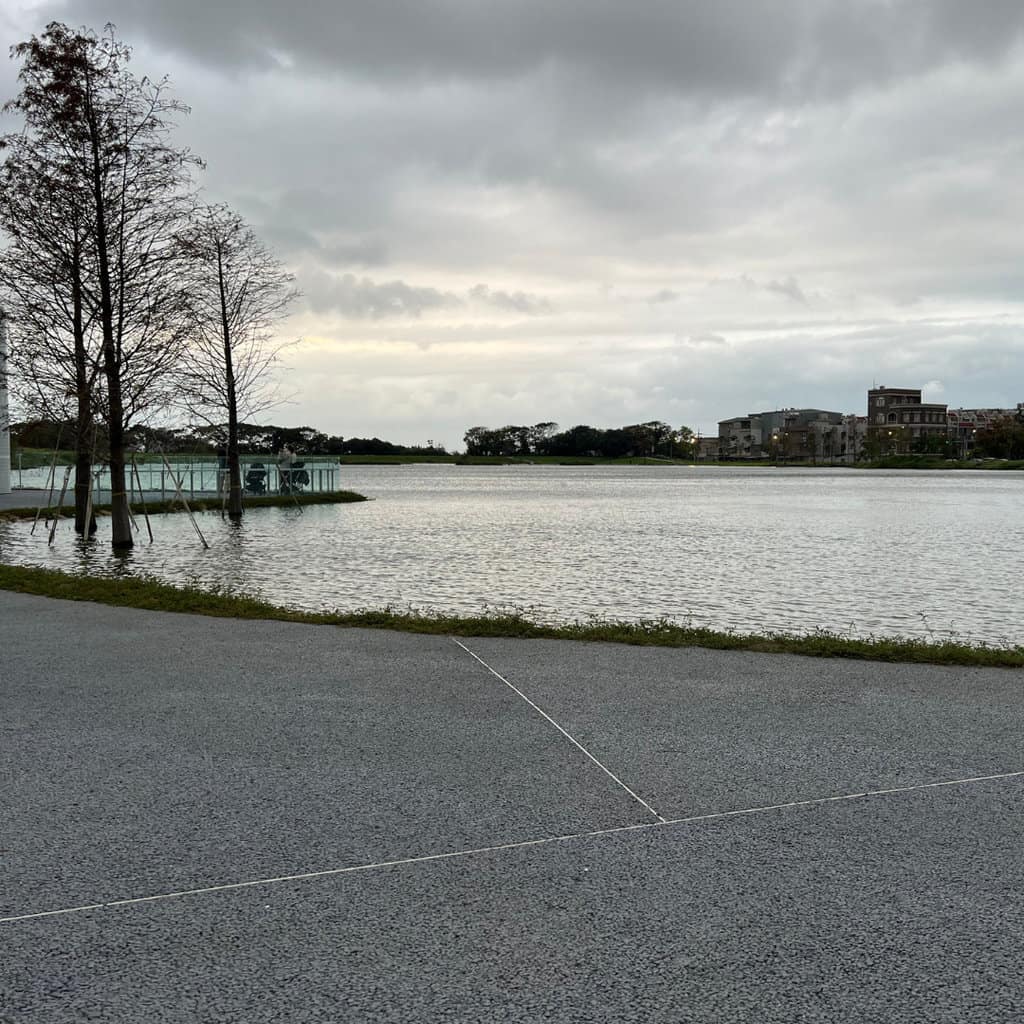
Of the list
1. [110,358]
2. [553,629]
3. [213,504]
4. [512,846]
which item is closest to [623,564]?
[553,629]

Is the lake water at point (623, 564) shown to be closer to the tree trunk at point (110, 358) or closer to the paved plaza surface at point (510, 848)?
the tree trunk at point (110, 358)

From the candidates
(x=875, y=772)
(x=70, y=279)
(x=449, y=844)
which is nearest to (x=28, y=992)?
(x=449, y=844)

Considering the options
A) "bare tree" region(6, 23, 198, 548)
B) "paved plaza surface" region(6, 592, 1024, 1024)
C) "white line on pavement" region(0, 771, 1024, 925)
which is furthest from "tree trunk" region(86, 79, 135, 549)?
"white line on pavement" region(0, 771, 1024, 925)

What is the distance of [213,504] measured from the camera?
119 feet

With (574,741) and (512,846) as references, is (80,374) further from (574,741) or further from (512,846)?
(512,846)

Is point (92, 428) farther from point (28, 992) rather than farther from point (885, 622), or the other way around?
point (28, 992)

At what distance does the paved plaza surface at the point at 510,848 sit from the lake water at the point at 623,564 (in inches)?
210

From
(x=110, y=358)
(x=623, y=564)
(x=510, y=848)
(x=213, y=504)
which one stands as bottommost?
(x=623, y=564)

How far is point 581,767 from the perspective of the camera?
17.5 ft

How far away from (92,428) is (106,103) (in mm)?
6323

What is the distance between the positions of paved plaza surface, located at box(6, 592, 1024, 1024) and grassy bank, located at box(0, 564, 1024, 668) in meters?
1.04

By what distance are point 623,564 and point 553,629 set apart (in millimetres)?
9269

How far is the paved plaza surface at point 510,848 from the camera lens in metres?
3.20

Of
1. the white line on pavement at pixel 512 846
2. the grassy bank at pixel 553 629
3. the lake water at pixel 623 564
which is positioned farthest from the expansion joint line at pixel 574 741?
the lake water at pixel 623 564
